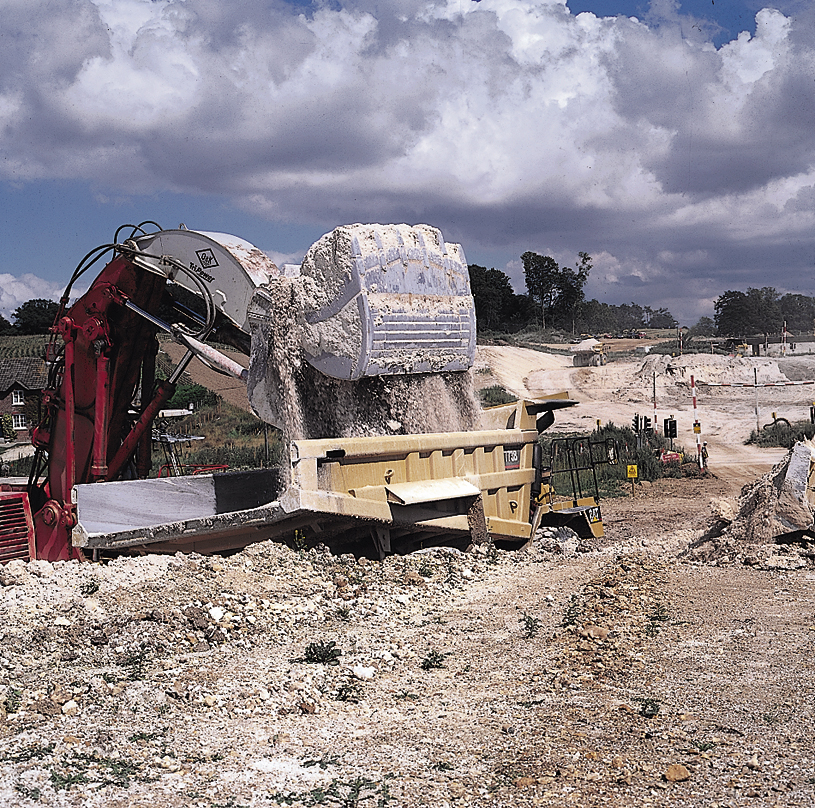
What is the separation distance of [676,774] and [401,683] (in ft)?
6.74

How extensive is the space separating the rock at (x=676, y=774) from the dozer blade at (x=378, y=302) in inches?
184

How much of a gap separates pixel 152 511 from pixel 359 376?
9.37ft

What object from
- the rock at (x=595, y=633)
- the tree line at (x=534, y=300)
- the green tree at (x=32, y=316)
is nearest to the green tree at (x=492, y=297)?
the tree line at (x=534, y=300)

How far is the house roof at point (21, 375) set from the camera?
48.1 m

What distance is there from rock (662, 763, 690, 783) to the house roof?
47.4 meters

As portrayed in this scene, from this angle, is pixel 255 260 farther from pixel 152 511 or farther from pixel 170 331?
pixel 152 511

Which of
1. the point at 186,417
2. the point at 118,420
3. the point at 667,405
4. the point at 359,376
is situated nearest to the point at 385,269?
the point at 359,376

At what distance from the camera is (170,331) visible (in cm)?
840

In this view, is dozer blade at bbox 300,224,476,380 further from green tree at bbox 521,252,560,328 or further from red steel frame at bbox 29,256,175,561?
green tree at bbox 521,252,560,328

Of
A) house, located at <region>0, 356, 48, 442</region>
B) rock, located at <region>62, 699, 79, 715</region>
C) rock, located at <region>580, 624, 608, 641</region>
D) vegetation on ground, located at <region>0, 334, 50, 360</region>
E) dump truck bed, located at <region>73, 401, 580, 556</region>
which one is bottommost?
rock, located at <region>62, 699, 79, 715</region>

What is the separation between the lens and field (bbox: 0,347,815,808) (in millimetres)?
3883

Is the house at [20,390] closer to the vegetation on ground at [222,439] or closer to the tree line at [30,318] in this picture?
the vegetation on ground at [222,439]

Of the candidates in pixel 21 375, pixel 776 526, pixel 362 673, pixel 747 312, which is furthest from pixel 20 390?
pixel 747 312

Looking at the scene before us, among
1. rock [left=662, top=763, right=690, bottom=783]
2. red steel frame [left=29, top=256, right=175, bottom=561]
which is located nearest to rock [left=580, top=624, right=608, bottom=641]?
rock [left=662, top=763, right=690, bottom=783]
